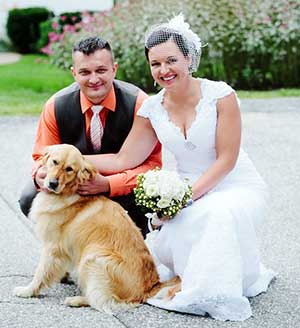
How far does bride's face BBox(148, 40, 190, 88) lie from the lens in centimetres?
476

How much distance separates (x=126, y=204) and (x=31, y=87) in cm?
1135

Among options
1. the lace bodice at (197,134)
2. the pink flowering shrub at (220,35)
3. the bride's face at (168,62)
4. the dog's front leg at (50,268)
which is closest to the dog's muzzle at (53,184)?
the dog's front leg at (50,268)

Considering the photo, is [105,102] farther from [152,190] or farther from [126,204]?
[152,190]

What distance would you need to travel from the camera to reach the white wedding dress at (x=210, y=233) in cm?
449

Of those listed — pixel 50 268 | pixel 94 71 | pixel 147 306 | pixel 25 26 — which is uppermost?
pixel 94 71

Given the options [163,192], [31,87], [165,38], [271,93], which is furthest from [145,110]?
[31,87]

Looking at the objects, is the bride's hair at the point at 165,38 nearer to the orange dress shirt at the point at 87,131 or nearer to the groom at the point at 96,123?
the groom at the point at 96,123

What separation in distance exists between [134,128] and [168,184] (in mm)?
707

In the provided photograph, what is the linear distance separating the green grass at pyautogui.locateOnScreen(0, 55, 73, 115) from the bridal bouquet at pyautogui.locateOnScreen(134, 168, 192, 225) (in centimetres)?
818

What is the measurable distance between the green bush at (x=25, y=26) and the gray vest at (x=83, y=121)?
18791mm

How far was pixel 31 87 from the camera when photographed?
16.3m

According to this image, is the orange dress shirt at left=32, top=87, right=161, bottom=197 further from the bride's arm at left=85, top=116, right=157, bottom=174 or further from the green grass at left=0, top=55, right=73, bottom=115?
the green grass at left=0, top=55, right=73, bottom=115

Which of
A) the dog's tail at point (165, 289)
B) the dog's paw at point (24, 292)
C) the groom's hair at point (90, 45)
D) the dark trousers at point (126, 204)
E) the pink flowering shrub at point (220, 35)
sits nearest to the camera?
the dog's tail at point (165, 289)

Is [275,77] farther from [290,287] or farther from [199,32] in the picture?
[290,287]
